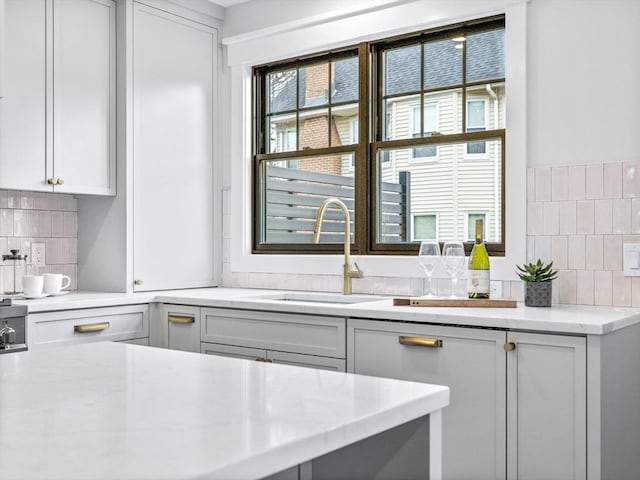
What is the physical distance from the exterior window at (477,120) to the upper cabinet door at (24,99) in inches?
82.2

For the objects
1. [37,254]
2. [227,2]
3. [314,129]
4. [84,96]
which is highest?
[227,2]

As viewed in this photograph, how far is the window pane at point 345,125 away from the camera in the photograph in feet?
12.3

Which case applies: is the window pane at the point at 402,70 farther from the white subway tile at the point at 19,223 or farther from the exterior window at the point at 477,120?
the white subway tile at the point at 19,223

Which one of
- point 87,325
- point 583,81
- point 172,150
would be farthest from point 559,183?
point 87,325

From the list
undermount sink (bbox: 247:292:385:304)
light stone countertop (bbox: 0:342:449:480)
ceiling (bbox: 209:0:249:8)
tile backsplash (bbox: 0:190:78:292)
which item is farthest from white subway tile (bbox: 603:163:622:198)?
A: tile backsplash (bbox: 0:190:78:292)

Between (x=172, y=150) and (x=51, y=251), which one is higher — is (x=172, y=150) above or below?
above

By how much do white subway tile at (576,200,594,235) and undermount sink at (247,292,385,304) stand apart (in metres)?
0.96

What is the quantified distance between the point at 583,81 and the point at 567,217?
580 millimetres

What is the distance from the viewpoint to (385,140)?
362cm

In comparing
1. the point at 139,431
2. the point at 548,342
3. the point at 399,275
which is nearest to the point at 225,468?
the point at 139,431

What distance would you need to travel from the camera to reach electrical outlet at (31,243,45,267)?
147 inches

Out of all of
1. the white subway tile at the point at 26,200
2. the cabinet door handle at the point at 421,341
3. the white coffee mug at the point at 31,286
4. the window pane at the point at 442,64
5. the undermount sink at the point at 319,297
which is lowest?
the cabinet door handle at the point at 421,341

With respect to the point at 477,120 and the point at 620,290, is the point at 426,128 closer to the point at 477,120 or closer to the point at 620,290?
the point at 477,120

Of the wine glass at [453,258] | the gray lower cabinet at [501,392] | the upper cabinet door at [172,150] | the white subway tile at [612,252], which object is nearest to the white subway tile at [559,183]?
the white subway tile at [612,252]
